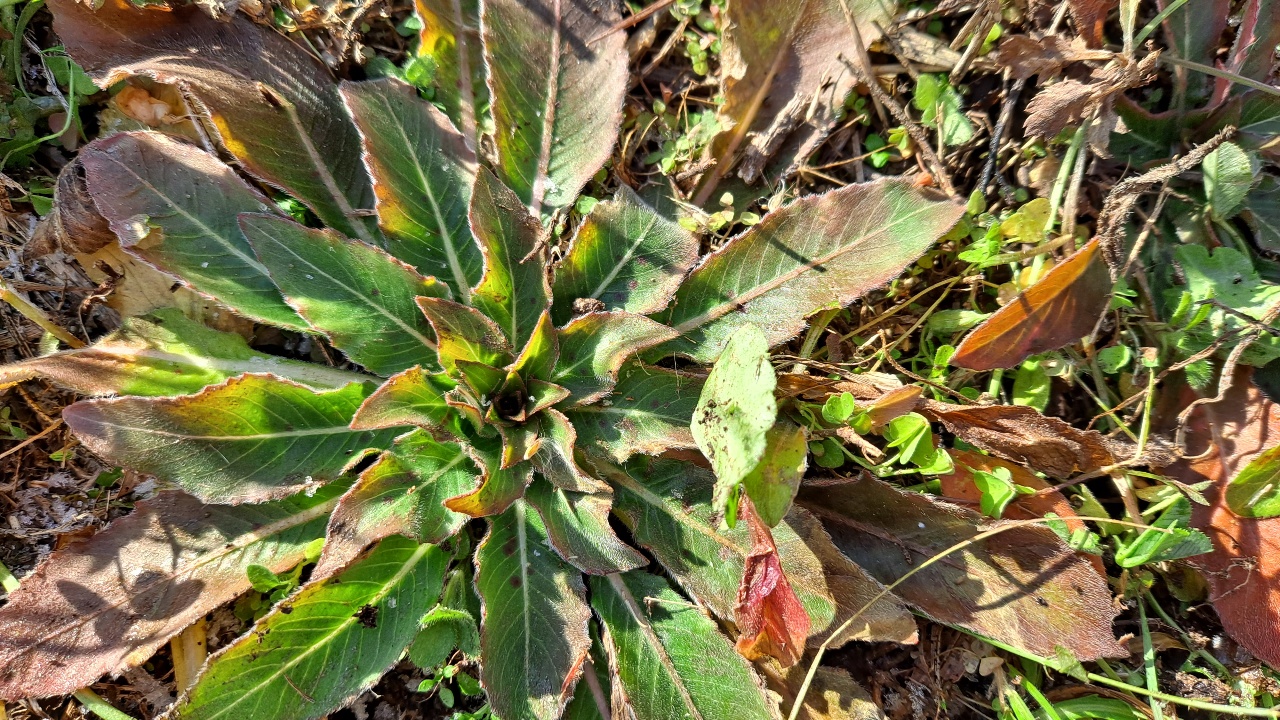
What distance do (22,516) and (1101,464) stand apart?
315cm

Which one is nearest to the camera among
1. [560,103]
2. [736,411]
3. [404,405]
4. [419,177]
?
[736,411]

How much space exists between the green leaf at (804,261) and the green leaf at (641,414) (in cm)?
12

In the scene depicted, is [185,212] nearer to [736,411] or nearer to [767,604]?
[736,411]

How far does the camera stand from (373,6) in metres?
2.38

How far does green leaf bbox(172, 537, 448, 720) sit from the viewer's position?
1.83 metres

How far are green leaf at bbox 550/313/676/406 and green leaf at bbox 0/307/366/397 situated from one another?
68cm

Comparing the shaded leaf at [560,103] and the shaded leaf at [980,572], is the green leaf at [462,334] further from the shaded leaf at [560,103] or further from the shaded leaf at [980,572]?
the shaded leaf at [980,572]

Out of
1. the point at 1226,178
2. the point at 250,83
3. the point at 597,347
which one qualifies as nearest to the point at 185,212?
the point at 250,83

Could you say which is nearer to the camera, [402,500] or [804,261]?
[402,500]

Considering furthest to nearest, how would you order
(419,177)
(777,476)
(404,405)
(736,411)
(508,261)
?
(419,177)
(508,261)
(404,405)
(777,476)
(736,411)

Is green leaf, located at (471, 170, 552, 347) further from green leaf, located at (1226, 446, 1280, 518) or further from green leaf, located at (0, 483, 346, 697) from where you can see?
green leaf, located at (1226, 446, 1280, 518)

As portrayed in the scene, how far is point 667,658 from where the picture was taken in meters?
2.00

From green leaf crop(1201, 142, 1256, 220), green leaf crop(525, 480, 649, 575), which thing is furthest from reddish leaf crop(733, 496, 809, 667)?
green leaf crop(1201, 142, 1256, 220)

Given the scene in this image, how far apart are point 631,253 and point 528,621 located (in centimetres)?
105
